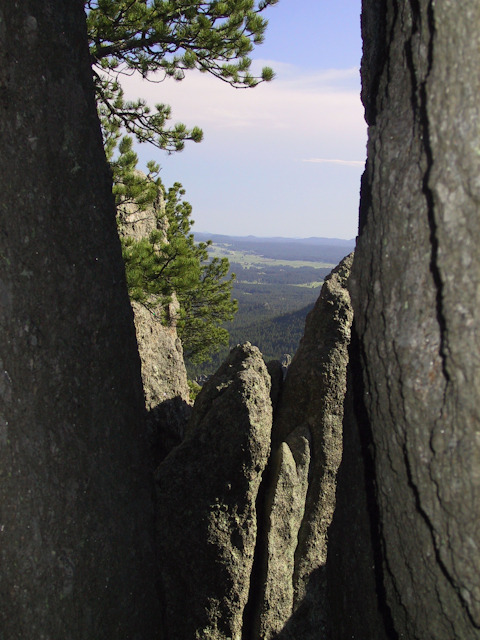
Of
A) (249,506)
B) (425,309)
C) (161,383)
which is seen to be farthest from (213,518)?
(425,309)

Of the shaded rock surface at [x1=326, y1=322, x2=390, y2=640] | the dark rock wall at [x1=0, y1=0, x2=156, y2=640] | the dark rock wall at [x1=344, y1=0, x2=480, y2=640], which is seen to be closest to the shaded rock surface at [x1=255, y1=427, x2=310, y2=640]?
the dark rock wall at [x1=0, y1=0, x2=156, y2=640]

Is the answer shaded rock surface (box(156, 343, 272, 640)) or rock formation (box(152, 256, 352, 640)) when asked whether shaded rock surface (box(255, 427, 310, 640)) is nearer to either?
rock formation (box(152, 256, 352, 640))

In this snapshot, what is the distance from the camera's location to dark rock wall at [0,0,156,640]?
3.51 m

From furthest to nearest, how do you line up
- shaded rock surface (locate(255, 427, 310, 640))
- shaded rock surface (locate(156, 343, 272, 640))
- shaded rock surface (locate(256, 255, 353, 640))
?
shaded rock surface (locate(256, 255, 353, 640)), shaded rock surface (locate(255, 427, 310, 640)), shaded rock surface (locate(156, 343, 272, 640))

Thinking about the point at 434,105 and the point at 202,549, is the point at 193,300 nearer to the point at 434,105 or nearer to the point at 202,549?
the point at 202,549

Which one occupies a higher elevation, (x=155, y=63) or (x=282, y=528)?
(x=155, y=63)

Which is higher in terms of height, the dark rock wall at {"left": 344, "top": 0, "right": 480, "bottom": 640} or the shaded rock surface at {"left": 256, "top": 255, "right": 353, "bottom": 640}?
the dark rock wall at {"left": 344, "top": 0, "right": 480, "bottom": 640}

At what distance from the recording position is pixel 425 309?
2.36 metres

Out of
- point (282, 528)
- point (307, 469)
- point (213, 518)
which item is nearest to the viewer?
point (213, 518)

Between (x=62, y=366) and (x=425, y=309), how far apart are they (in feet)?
8.20

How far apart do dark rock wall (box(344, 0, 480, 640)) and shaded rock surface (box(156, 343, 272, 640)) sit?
3.39m

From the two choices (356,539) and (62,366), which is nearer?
(356,539)

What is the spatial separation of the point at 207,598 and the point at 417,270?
4.84 m

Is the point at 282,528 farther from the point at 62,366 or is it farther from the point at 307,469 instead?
the point at 62,366
